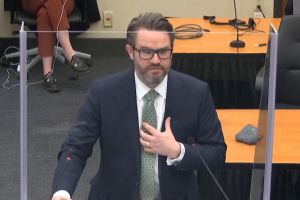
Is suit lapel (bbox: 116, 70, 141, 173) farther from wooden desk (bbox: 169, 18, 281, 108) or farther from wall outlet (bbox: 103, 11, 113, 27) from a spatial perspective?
wall outlet (bbox: 103, 11, 113, 27)

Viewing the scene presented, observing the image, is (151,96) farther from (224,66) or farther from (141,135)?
(224,66)

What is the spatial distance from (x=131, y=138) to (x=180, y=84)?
0.22m

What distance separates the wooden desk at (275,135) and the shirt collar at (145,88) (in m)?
0.28

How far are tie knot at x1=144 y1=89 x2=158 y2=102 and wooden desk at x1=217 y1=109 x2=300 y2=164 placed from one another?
308 millimetres

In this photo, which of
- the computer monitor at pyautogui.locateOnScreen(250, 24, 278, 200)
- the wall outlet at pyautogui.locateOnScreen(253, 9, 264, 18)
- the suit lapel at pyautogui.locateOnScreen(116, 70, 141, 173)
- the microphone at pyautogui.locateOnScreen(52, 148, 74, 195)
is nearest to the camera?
the computer monitor at pyautogui.locateOnScreen(250, 24, 278, 200)

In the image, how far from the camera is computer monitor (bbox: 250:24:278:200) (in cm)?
149

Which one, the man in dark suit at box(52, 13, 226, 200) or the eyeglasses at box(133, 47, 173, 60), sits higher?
the eyeglasses at box(133, 47, 173, 60)

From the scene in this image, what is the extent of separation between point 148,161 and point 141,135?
0.10 m

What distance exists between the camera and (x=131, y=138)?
6.03ft

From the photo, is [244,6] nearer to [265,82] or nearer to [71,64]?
[71,64]

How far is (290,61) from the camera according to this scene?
3383 millimetres

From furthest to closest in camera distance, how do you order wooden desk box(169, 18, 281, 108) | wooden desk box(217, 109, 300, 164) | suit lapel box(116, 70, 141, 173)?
wooden desk box(169, 18, 281, 108) < wooden desk box(217, 109, 300, 164) < suit lapel box(116, 70, 141, 173)

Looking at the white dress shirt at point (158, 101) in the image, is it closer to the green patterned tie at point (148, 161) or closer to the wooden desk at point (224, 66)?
the green patterned tie at point (148, 161)

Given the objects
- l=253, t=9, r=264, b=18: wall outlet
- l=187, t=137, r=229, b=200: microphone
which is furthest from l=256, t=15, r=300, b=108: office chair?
l=253, t=9, r=264, b=18: wall outlet
